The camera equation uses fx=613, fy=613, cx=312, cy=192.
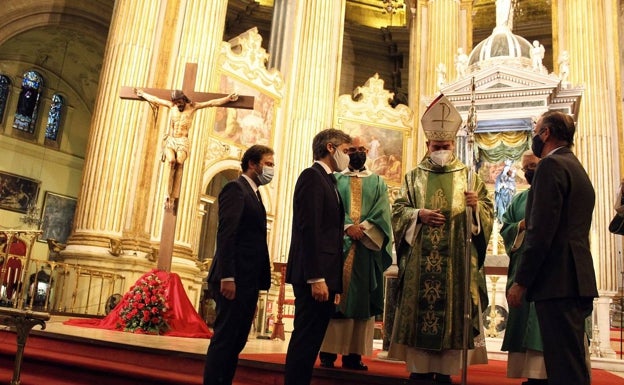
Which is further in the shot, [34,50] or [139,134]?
[34,50]

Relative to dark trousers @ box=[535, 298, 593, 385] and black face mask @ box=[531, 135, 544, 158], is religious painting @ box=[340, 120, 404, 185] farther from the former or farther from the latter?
dark trousers @ box=[535, 298, 593, 385]

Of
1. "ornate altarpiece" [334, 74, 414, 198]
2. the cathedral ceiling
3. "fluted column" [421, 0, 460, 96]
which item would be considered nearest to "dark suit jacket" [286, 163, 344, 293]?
"ornate altarpiece" [334, 74, 414, 198]

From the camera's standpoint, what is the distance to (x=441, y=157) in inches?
152

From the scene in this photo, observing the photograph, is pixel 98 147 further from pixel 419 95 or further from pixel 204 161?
pixel 419 95

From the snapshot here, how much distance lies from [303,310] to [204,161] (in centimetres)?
869

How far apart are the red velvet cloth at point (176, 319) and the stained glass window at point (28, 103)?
12.6 metres

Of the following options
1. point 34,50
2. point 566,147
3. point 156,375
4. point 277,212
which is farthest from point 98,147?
point 34,50

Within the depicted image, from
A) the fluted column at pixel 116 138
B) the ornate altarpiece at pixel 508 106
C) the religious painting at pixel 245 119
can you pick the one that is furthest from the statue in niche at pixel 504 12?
the fluted column at pixel 116 138

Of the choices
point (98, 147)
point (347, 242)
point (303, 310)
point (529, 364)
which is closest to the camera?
point (303, 310)

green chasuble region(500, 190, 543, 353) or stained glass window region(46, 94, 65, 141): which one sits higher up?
stained glass window region(46, 94, 65, 141)

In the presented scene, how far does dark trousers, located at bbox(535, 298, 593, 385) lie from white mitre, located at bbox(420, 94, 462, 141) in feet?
4.60

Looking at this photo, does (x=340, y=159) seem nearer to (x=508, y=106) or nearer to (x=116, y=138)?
(x=116, y=138)

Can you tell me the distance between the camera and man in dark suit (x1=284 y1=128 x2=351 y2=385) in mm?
3057

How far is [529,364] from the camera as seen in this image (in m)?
3.68
